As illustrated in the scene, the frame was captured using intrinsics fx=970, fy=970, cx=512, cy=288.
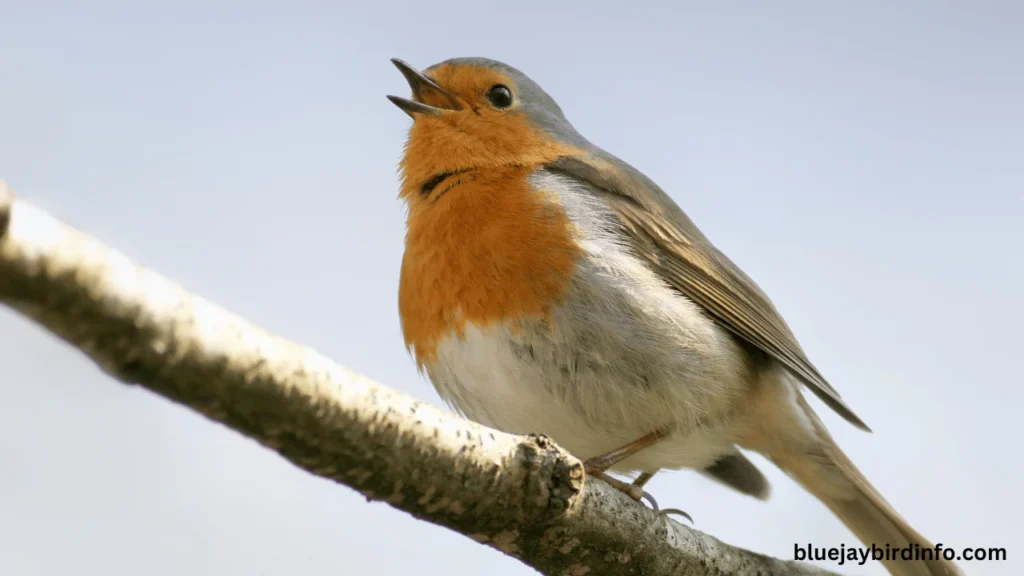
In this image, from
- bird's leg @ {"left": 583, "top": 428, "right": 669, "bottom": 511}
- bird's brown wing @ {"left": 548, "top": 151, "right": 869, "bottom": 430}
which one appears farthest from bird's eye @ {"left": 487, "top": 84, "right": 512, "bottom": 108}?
bird's leg @ {"left": 583, "top": 428, "right": 669, "bottom": 511}

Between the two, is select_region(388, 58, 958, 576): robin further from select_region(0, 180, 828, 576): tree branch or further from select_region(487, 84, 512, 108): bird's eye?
select_region(0, 180, 828, 576): tree branch

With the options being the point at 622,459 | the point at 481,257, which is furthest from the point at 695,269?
the point at 481,257

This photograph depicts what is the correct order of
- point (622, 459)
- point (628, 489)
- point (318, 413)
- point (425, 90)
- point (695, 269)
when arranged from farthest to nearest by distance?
point (425, 90) → point (695, 269) → point (622, 459) → point (628, 489) → point (318, 413)

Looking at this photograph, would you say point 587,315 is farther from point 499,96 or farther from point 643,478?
point 499,96

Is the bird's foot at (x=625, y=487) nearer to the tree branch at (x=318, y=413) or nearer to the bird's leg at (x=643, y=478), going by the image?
the tree branch at (x=318, y=413)

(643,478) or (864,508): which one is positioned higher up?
(864,508)

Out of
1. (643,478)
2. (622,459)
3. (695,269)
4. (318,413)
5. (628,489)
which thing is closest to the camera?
(318,413)
